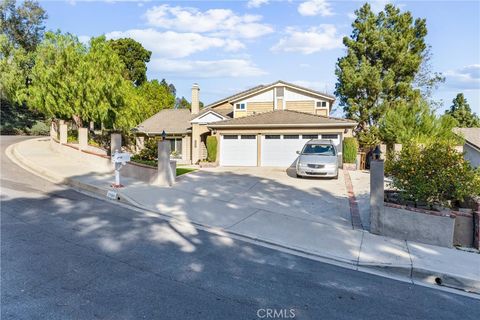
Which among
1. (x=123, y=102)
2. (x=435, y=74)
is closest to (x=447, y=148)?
(x=123, y=102)

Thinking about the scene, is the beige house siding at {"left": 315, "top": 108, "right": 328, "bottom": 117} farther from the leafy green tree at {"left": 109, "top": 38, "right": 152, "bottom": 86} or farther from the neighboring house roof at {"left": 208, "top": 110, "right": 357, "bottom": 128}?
the leafy green tree at {"left": 109, "top": 38, "right": 152, "bottom": 86}

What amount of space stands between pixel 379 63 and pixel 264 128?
15042mm

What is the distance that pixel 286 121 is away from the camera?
20.0 metres

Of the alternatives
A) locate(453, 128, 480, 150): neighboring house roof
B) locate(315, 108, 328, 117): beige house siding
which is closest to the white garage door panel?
locate(315, 108, 328, 117): beige house siding

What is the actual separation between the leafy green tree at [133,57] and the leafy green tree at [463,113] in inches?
1698

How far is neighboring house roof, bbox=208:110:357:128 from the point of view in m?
19.2

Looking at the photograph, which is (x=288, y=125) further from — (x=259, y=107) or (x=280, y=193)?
(x=280, y=193)

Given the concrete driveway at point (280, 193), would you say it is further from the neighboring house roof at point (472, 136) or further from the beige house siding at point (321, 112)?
the neighboring house roof at point (472, 136)

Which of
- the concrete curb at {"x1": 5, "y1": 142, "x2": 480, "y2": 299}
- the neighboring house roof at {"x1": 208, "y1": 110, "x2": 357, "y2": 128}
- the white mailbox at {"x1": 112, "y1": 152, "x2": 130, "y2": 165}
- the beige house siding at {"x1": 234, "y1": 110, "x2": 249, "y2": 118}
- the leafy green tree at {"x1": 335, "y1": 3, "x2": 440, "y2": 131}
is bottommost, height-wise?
the concrete curb at {"x1": 5, "y1": 142, "x2": 480, "y2": 299}

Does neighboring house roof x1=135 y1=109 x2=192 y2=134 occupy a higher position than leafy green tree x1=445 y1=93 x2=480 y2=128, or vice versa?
leafy green tree x1=445 y1=93 x2=480 y2=128

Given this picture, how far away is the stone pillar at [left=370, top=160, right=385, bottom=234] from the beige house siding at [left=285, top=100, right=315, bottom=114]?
16.5m

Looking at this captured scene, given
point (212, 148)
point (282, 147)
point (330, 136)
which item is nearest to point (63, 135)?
point (212, 148)

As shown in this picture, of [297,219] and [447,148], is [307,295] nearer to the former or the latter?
[297,219]

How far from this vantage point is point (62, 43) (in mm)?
23016
